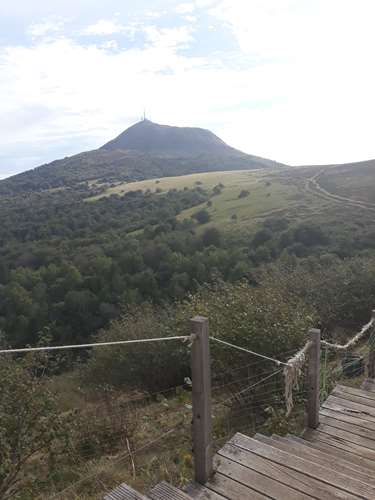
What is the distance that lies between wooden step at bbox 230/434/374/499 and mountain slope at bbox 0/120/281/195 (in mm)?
95792

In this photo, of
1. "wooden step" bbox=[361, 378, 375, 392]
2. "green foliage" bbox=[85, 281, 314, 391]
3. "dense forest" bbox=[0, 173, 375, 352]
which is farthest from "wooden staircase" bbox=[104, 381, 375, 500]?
"dense forest" bbox=[0, 173, 375, 352]

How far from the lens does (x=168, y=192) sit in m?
69.8

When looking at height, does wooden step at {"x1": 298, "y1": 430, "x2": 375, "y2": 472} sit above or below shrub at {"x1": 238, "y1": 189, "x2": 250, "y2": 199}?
below

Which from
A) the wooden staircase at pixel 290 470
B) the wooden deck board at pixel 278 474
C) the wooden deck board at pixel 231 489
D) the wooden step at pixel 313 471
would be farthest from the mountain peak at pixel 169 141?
the wooden deck board at pixel 231 489

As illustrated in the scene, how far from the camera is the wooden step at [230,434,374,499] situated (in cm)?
250

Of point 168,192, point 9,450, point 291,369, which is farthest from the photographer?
point 168,192

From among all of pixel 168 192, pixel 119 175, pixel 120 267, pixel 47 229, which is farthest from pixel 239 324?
pixel 119 175

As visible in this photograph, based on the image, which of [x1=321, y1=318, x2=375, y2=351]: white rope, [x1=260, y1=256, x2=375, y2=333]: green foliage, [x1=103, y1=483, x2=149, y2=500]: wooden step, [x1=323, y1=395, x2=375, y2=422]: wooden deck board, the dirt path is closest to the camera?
[x1=103, y1=483, x2=149, y2=500]: wooden step

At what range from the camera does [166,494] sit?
224 cm

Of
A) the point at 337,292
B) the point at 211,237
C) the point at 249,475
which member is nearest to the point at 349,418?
the point at 249,475

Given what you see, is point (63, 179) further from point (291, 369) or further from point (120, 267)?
point (291, 369)

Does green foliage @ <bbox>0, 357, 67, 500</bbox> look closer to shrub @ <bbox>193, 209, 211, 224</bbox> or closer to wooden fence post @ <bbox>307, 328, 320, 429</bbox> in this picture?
wooden fence post @ <bbox>307, 328, 320, 429</bbox>

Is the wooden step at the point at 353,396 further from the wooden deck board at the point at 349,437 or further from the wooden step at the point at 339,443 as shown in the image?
the wooden step at the point at 339,443

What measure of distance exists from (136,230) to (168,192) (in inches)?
797
